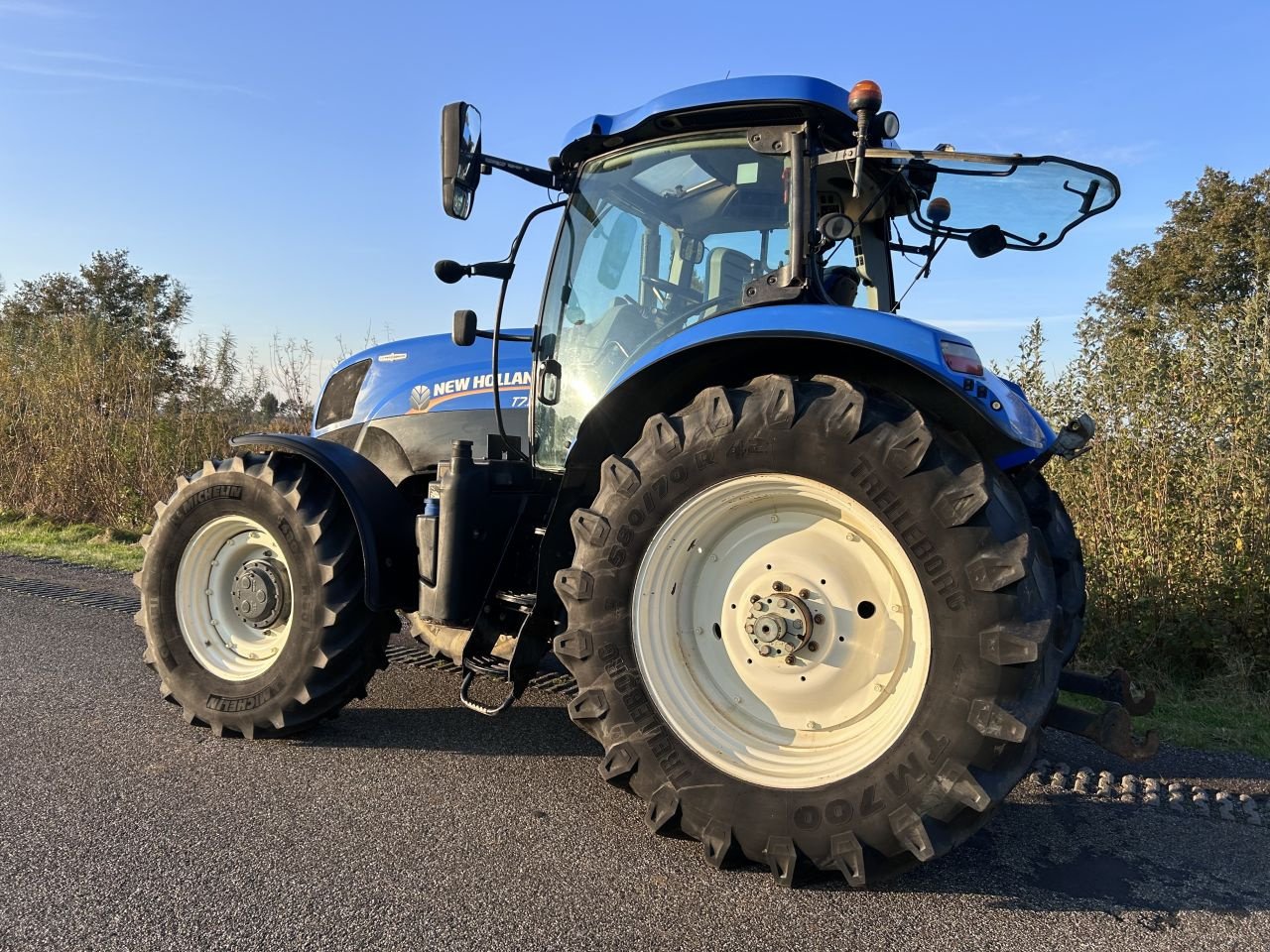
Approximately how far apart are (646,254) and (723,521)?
4.22ft

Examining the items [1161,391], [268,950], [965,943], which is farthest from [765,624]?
[1161,391]

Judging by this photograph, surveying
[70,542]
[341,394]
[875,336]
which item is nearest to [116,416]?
[70,542]

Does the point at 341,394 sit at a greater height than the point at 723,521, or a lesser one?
greater

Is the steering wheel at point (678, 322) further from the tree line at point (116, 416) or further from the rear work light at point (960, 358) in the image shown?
the tree line at point (116, 416)

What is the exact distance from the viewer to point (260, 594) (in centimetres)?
362

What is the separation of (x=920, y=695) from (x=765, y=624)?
0.48 meters

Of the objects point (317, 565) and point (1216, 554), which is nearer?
point (317, 565)

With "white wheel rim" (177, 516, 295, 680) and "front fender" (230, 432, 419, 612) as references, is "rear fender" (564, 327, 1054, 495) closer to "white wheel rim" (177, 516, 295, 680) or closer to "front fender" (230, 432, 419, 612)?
"front fender" (230, 432, 419, 612)

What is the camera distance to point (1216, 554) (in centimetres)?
519

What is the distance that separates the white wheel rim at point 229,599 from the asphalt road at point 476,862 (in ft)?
1.07

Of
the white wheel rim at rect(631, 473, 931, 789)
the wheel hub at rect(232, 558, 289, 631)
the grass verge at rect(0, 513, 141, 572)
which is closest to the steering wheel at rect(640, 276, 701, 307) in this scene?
the white wheel rim at rect(631, 473, 931, 789)

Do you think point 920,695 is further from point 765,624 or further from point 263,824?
point 263,824

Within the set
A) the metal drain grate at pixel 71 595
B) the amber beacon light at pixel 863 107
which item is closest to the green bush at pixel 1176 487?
the amber beacon light at pixel 863 107

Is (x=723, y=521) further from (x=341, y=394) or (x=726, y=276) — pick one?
(x=341, y=394)
